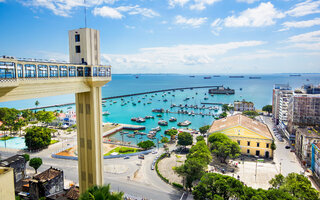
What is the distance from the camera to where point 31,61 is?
41.4 ft

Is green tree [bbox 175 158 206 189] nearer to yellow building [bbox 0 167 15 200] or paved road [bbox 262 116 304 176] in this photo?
paved road [bbox 262 116 304 176]

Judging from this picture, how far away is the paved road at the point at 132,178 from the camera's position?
2872 centimetres

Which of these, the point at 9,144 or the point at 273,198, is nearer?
the point at 273,198

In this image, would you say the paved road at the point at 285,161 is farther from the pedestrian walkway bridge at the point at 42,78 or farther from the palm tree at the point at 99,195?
the pedestrian walkway bridge at the point at 42,78

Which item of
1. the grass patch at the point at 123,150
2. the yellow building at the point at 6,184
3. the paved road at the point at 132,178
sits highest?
the yellow building at the point at 6,184

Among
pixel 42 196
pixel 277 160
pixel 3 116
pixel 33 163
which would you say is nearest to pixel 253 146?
pixel 277 160

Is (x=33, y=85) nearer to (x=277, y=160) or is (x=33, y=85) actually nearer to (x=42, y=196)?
(x=42, y=196)

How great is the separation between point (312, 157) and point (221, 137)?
15.1 metres

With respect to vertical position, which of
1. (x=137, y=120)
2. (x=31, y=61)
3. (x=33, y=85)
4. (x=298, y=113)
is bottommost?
(x=137, y=120)

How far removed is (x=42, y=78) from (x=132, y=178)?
2447cm

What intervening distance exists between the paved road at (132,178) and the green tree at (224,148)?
A: 12.3m

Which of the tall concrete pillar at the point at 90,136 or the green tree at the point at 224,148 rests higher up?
the tall concrete pillar at the point at 90,136

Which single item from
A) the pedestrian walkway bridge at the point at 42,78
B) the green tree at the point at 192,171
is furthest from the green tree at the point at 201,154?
the pedestrian walkway bridge at the point at 42,78

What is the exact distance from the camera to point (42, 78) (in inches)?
516
